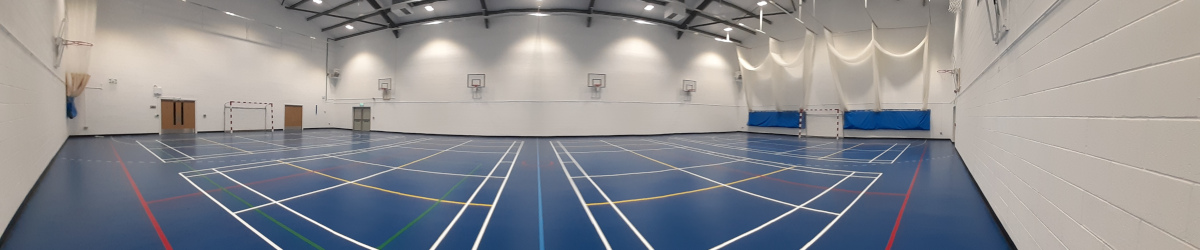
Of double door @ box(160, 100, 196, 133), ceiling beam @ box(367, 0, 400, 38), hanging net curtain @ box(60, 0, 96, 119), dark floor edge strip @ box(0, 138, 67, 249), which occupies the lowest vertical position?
dark floor edge strip @ box(0, 138, 67, 249)

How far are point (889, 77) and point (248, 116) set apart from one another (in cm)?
2749

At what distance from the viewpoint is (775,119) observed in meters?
17.0

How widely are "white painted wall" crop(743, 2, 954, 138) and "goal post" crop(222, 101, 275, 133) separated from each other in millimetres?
23815

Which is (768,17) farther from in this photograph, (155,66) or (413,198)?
(155,66)

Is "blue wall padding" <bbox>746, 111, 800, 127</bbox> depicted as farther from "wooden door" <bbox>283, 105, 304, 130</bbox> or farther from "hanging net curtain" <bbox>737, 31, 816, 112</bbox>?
"wooden door" <bbox>283, 105, 304, 130</bbox>

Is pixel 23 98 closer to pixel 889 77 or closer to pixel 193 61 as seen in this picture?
pixel 193 61

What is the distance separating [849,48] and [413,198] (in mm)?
17112

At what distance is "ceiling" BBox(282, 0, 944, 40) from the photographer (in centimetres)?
1368

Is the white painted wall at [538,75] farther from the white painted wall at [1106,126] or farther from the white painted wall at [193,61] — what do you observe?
the white painted wall at [1106,126]

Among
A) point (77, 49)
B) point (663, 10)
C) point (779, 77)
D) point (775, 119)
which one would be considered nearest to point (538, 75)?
point (663, 10)

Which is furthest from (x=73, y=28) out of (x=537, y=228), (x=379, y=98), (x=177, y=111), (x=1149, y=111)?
(x=1149, y=111)

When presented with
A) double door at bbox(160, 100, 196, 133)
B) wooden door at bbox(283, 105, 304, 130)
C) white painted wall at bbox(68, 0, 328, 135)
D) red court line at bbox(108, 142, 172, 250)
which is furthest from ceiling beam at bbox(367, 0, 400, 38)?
red court line at bbox(108, 142, 172, 250)

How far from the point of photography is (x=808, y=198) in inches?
170

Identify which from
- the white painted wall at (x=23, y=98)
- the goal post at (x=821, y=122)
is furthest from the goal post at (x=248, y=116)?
the goal post at (x=821, y=122)
